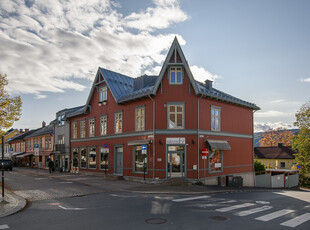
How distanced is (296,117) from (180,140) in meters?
30.6

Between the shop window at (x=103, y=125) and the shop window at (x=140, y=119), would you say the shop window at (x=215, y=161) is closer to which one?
the shop window at (x=140, y=119)

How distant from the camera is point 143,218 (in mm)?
9672

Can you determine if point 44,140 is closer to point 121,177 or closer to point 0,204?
point 121,177

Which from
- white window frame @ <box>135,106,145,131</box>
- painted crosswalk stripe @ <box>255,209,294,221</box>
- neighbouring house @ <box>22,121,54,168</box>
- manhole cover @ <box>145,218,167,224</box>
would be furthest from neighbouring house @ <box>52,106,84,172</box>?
painted crosswalk stripe @ <box>255,209,294,221</box>

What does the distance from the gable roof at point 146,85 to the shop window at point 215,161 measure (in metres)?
4.63

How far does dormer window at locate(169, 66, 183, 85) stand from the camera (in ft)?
70.6

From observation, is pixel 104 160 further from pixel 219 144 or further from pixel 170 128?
pixel 219 144

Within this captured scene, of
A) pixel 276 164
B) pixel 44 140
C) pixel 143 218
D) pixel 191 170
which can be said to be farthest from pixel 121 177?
pixel 276 164

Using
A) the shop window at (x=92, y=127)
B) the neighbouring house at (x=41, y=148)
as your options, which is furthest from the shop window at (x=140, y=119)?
the neighbouring house at (x=41, y=148)

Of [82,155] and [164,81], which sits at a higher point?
[164,81]

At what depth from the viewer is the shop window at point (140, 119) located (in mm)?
22816

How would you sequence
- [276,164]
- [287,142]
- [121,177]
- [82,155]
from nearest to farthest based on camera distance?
[121,177]
[82,155]
[276,164]
[287,142]

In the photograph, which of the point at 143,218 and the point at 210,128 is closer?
the point at 143,218

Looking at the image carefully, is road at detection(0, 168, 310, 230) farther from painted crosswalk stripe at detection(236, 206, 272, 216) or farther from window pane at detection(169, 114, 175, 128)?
window pane at detection(169, 114, 175, 128)
